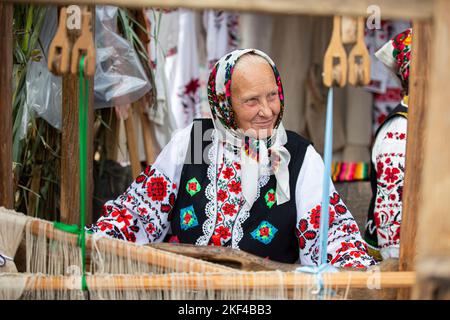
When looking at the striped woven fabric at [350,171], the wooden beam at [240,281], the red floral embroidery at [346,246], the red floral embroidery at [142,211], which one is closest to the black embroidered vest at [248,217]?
the red floral embroidery at [142,211]

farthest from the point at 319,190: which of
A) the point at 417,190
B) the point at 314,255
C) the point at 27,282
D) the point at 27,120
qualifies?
the point at 27,120

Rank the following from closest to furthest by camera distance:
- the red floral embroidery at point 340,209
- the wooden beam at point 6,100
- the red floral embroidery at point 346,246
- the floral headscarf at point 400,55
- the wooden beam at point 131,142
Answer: the wooden beam at point 6,100, the red floral embroidery at point 346,246, the red floral embroidery at point 340,209, the floral headscarf at point 400,55, the wooden beam at point 131,142

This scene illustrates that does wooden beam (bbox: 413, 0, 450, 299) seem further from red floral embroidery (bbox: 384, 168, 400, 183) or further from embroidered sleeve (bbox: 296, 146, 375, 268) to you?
red floral embroidery (bbox: 384, 168, 400, 183)

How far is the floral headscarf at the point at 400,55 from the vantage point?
3100 mm

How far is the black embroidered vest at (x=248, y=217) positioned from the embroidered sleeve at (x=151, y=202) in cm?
3

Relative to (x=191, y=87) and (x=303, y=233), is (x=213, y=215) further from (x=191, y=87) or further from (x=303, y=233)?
(x=191, y=87)

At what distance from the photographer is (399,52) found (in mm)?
3152

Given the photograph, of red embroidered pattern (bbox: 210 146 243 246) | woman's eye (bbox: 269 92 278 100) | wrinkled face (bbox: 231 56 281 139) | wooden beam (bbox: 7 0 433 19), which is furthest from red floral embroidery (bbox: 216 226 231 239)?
wooden beam (bbox: 7 0 433 19)

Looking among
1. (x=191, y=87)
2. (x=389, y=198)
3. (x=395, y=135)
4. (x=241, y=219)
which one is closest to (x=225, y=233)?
(x=241, y=219)

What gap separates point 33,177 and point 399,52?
1.58 metres

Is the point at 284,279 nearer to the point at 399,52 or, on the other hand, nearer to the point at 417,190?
the point at 417,190

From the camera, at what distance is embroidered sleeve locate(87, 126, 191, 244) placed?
271 centimetres

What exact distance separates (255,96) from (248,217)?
394 mm

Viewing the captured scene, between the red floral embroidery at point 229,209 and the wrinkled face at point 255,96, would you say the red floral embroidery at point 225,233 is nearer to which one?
the red floral embroidery at point 229,209
